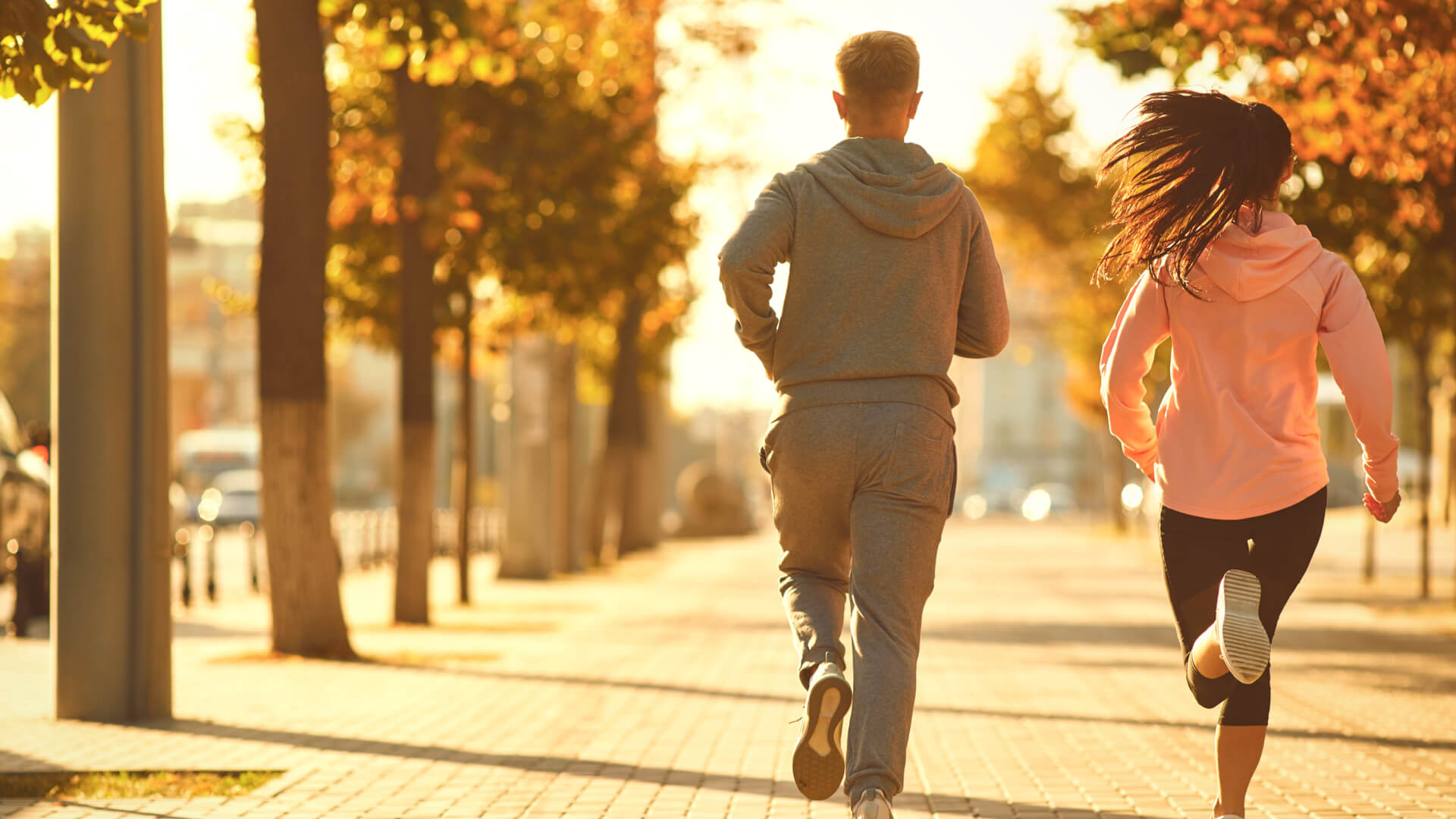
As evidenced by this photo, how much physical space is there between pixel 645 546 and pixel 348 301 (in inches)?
651

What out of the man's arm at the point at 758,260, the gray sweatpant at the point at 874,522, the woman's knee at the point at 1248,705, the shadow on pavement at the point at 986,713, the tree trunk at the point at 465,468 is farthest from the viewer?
the tree trunk at the point at 465,468

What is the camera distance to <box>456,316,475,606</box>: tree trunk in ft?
63.9

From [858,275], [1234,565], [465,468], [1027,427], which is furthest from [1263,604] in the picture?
[1027,427]

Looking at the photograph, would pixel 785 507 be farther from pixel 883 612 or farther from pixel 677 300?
pixel 677 300

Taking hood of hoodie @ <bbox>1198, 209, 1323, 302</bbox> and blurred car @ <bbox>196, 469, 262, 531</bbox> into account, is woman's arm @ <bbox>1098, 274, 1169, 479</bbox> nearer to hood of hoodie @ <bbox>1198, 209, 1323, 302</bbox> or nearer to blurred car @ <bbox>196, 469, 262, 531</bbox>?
hood of hoodie @ <bbox>1198, 209, 1323, 302</bbox>

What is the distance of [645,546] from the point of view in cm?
3450

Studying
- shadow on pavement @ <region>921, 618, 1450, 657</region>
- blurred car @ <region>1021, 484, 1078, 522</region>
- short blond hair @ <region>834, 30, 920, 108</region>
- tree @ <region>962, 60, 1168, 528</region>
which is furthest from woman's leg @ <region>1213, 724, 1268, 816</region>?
blurred car @ <region>1021, 484, 1078, 522</region>

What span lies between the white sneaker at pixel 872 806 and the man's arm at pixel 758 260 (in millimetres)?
1160

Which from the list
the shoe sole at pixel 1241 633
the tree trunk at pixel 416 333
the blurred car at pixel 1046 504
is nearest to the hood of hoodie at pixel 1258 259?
the shoe sole at pixel 1241 633

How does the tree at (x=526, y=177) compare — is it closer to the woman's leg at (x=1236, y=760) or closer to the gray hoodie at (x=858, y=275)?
the gray hoodie at (x=858, y=275)

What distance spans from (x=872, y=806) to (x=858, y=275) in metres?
1.31

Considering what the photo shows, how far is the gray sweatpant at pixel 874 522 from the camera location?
4.75m

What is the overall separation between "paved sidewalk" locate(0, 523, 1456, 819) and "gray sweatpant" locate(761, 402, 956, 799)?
5.59 ft

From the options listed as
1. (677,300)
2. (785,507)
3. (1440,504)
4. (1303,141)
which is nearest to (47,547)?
(1303,141)
